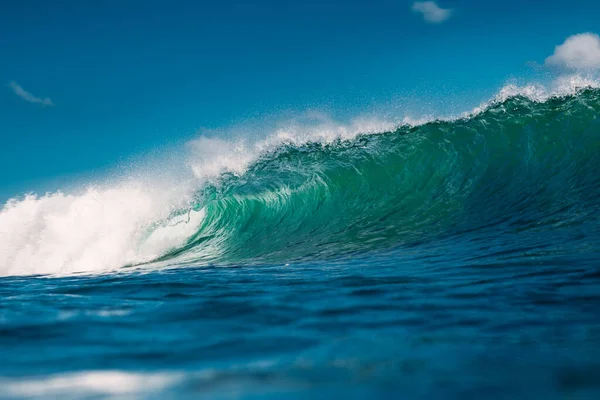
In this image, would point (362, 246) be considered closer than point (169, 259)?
Yes

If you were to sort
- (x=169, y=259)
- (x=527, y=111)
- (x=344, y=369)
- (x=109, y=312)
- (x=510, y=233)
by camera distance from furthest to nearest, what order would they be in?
(x=527, y=111)
(x=169, y=259)
(x=510, y=233)
(x=109, y=312)
(x=344, y=369)

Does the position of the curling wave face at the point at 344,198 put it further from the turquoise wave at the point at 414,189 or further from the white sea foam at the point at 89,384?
the white sea foam at the point at 89,384

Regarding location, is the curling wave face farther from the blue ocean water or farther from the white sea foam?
the white sea foam

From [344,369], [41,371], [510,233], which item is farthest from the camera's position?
[510,233]

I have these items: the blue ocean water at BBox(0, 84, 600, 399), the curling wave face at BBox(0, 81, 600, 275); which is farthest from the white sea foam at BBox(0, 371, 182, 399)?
the curling wave face at BBox(0, 81, 600, 275)

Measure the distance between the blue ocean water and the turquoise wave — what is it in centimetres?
6

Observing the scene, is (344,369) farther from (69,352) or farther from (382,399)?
A: (69,352)

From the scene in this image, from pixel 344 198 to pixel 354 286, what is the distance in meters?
7.01

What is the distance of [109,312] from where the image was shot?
9.83ft

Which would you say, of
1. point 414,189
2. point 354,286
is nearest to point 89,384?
point 354,286

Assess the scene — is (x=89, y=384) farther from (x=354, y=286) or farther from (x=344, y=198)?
(x=344, y=198)

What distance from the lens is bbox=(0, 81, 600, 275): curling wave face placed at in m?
7.76

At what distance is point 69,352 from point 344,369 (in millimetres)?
1225

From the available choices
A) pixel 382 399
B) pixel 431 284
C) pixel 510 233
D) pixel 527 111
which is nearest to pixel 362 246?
pixel 510 233
